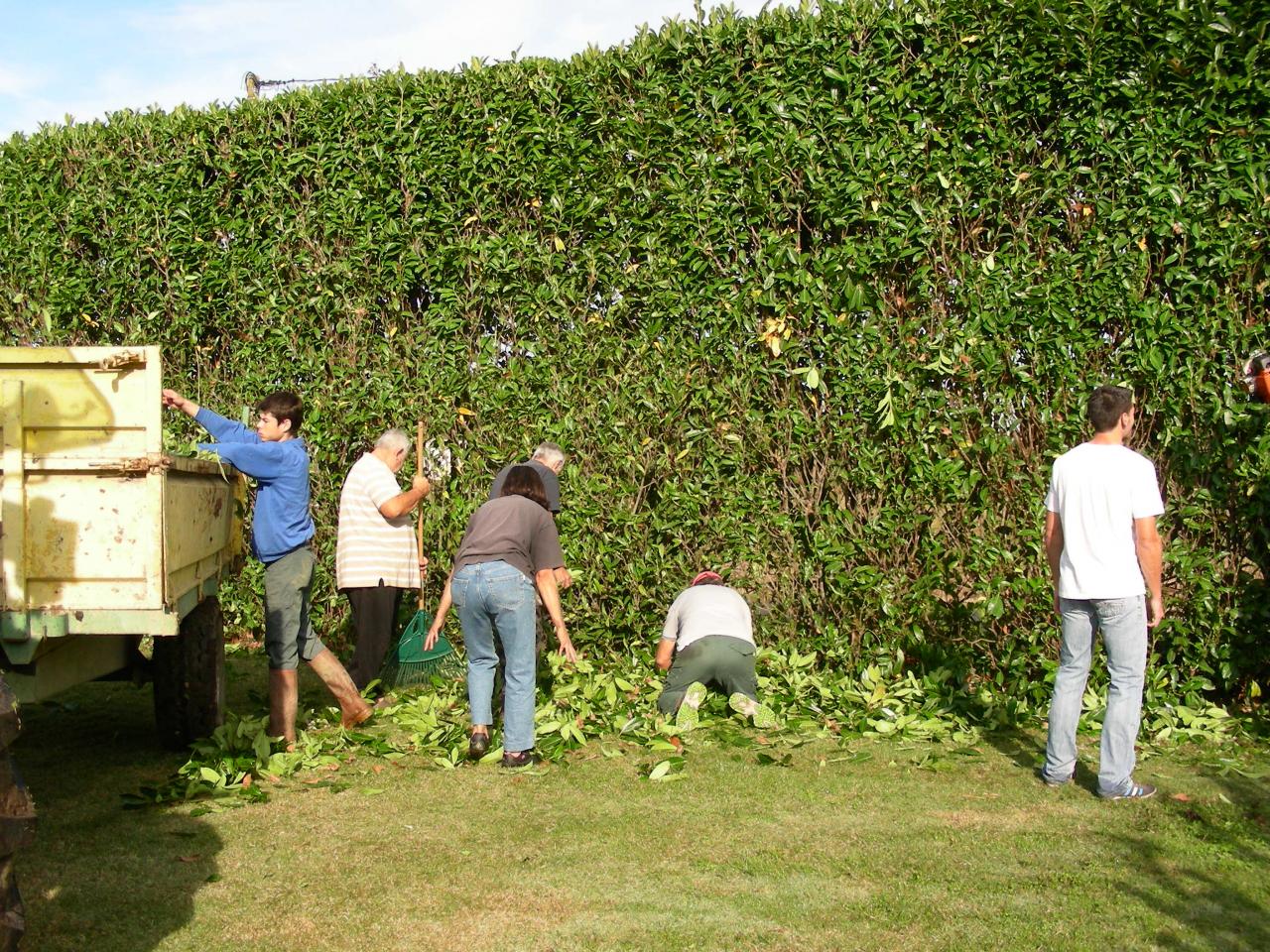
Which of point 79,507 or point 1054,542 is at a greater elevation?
point 79,507

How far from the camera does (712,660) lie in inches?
298

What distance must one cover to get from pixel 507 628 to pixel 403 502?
5.38 ft

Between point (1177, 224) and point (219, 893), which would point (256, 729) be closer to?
point (219, 893)

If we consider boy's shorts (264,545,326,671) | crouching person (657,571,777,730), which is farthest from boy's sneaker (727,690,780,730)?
boy's shorts (264,545,326,671)

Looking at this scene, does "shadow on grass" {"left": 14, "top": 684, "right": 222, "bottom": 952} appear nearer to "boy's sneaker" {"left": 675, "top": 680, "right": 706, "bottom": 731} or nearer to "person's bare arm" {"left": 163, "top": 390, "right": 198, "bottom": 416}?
"person's bare arm" {"left": 163, "top": 390, "right": 198, "bottom": 416}

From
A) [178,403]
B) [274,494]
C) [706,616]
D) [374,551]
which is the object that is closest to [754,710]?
[706,616]

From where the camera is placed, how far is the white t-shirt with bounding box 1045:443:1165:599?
5980 millimetres

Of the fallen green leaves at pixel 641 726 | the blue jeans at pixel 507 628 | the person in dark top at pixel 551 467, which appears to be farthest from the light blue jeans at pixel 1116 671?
the person in dark top at pixel 551 467

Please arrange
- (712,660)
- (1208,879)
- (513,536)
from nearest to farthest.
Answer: (1208,879) < (513,536) < (712,660)

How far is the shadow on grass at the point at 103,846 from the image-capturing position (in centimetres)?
451

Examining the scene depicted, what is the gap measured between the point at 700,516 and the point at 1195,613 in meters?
3.06

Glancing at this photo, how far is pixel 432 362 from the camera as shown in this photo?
9.16 meters

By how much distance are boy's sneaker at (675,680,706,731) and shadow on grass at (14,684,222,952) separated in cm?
280

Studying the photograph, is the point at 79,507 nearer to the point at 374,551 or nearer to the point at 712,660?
the point at 374,551
